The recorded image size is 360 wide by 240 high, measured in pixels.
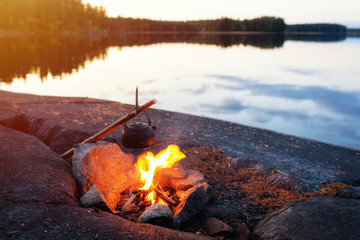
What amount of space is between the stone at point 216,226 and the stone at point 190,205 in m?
0.29

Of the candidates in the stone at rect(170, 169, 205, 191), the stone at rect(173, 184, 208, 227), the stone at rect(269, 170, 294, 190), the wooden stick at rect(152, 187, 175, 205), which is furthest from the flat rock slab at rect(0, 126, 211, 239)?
the stone at rect(269, 170, 294, 190)

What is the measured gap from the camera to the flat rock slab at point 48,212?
4.00 metres

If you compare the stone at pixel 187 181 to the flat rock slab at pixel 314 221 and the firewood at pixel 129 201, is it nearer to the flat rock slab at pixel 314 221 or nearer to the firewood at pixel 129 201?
the firewood at pixel 129 201

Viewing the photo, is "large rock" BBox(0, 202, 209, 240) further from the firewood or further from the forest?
the forest

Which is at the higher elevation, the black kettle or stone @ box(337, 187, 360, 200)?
the black kettle

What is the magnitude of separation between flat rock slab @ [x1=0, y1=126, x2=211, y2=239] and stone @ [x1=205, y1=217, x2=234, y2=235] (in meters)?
0.36

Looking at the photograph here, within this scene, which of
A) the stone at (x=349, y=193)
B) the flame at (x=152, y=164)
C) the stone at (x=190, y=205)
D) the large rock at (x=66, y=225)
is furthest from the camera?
the flame at (x=152, y=164)

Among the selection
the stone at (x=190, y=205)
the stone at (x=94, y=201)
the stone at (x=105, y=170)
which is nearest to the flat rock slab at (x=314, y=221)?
the stone at (x=190, y=205)

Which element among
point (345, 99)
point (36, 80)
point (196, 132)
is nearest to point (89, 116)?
point (196, 132)

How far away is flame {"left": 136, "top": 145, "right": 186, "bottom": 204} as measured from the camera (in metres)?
5.89

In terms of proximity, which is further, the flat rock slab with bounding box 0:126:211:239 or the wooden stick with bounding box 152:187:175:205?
the wooden stick with bounding box 152:187:175:205

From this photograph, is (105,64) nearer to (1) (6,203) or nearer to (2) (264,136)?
(2) (264,136)

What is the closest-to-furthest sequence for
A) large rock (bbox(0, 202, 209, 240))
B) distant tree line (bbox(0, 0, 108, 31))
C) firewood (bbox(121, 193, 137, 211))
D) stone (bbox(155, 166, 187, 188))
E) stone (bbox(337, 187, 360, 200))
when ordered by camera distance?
large rock (bbox(0, 202, 209, 240)) < firewood (bbox(121, 193, 137, 211)) < stone (bbox(337, 187, 360, 200)) < stone (bbox(155, 166, 187, 188)) < distant tree line (bbox(0, 0, 108, 31))

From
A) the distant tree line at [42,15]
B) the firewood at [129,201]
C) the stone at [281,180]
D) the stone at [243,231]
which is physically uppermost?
the distant tree line at [42,15]
